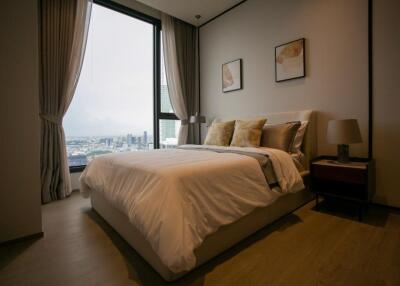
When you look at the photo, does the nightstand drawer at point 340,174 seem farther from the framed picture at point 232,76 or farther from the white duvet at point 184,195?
the framed picture at point 232,76

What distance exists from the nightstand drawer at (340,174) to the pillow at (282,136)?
409 millimetres

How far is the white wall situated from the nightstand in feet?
1.55

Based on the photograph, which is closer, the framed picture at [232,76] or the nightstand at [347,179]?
the nightstand at [347,179]

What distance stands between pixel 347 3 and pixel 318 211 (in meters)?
2.54

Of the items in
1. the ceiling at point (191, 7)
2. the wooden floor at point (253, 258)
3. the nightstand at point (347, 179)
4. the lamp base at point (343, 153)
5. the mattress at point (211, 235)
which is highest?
the ceiling at point (191, 7)

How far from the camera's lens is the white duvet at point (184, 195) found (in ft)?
3.83

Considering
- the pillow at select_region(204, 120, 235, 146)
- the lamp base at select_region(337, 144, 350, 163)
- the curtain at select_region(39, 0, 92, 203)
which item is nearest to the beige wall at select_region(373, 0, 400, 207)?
the lamp base at select_region(337, 144, 350, 163)

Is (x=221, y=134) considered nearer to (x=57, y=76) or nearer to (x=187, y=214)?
(x=187, y=214)

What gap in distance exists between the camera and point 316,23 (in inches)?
112

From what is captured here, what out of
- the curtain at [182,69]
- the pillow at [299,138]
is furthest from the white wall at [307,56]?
the curtain at [182,69]

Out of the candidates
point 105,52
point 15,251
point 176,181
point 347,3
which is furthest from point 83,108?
point 347,3

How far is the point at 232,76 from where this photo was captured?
394 centimetres

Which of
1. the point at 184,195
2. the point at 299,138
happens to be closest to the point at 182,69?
the point at 299,138

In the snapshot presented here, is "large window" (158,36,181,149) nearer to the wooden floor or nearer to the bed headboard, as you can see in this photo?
the bed headboard
